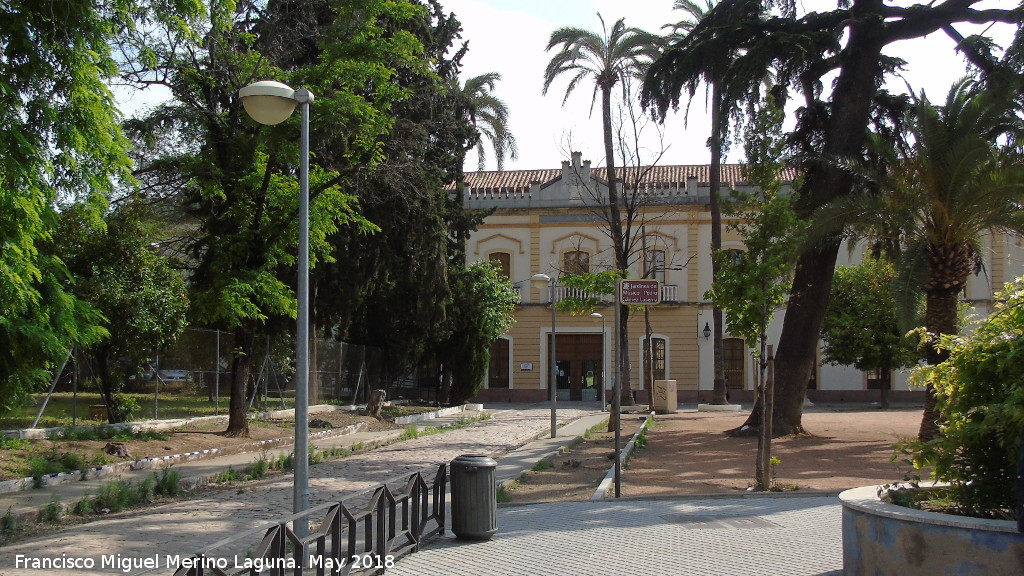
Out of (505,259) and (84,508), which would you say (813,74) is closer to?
(84,508)

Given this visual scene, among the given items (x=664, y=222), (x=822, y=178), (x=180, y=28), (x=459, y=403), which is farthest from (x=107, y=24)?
(x=664, y=222)

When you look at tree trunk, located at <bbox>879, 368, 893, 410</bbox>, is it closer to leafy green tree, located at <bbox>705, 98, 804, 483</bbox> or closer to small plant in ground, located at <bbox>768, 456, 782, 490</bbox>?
small plant in ground, located at <bbox>768, 456, 782, 490</bbox>

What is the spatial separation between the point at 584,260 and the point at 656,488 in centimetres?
3313

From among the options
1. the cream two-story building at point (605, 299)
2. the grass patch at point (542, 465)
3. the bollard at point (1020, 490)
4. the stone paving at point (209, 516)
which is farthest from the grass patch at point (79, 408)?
the cream two-story building at point (605, 299)

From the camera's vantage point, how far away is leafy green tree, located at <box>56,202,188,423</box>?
1717 centimetres

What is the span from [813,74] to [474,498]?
56.0ft

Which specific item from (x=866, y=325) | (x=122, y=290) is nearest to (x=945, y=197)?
(x=122, y=290)

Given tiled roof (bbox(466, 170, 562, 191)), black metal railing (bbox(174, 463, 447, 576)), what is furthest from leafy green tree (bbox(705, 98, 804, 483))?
tiled roof (bbox(466, 170, 562, 191))

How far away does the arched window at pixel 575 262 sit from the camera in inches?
1780

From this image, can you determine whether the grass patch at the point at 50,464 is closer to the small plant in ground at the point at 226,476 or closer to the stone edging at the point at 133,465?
the stone edging at the point at 133,465

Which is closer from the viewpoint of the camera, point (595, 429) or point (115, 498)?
point (115, 498)

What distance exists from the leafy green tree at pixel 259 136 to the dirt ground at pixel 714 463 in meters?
7.10

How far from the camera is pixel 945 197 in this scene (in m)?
16.4

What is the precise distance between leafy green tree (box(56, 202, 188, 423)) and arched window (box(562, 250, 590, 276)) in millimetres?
28250
